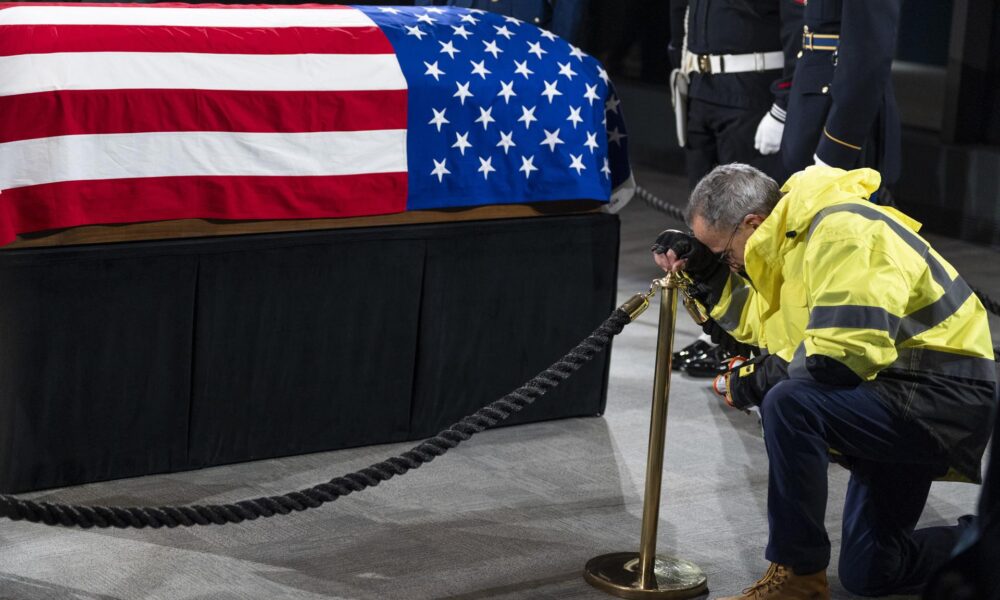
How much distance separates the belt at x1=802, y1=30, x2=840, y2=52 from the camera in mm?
4660

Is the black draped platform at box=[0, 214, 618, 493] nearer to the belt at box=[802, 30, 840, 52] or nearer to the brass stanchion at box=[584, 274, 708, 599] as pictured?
the belt at box=[802, 30, 840, 52]

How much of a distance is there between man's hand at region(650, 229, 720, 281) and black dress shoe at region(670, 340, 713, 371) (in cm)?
173

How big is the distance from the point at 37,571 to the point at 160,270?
0.95 metres

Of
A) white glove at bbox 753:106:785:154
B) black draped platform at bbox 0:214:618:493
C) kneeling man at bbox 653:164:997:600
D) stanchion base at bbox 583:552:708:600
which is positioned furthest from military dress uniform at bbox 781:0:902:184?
stanchion base at bbox 583:552:708:600

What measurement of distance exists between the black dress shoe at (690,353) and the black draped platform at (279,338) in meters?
0.69

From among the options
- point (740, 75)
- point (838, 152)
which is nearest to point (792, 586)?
point (838, 152)

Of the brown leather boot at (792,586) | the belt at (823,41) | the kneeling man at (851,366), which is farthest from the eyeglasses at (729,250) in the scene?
the belt at (823,41)

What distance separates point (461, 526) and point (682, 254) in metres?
0.93

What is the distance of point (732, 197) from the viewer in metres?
3.45

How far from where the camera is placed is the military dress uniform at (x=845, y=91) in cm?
447

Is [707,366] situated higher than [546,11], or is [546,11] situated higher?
[546,11]

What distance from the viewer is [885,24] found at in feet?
14.7

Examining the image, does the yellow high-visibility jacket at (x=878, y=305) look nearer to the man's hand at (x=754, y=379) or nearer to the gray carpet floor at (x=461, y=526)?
the man's hand at (x=754, y=379)

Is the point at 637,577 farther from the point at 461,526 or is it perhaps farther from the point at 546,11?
the point at 546,11
